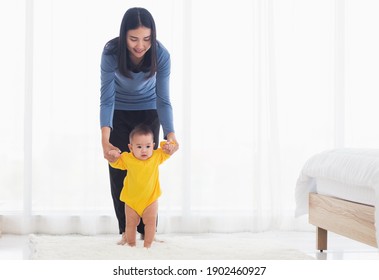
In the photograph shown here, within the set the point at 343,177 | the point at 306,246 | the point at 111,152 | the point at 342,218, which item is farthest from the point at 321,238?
the point at 111,152

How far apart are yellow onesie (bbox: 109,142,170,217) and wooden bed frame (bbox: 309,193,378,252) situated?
0.91m

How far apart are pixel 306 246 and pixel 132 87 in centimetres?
144

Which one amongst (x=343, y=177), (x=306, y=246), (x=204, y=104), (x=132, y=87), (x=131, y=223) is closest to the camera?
(x=343, y=177)

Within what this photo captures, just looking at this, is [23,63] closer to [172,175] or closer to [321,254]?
[172,175]

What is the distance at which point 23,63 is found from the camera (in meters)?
4.36

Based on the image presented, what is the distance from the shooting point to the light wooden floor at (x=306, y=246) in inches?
136

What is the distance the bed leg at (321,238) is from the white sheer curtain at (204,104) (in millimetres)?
891

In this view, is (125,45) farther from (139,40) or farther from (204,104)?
(204,104)

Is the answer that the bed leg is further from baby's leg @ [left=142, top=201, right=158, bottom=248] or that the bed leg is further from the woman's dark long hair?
the woman's dark long hair

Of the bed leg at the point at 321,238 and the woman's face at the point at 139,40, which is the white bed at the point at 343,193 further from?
the woman's face at the point at 139,40

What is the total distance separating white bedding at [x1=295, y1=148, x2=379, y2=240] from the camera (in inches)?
114

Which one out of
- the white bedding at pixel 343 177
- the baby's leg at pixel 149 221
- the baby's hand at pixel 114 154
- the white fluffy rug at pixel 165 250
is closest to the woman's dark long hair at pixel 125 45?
the baby's hand at pixel 114 154

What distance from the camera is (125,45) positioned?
3.24m

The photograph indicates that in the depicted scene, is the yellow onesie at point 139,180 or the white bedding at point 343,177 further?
the yellow onesie at point 139,180
